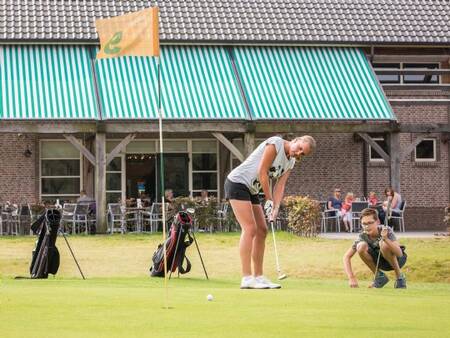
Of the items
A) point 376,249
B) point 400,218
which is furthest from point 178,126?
point 376,249

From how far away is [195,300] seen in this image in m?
10.4

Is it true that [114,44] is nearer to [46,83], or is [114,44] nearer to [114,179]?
[46,83]

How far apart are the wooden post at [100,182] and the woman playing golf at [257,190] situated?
17.2 meters

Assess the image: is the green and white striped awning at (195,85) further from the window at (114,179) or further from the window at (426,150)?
the window at (426,150)

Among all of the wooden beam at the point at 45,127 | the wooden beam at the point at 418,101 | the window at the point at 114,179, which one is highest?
the wooden beam at the point at 418,101

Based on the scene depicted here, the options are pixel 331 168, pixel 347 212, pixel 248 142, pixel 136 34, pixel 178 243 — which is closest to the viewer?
pixel 136 34

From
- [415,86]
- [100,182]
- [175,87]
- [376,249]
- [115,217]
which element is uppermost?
[415,86]

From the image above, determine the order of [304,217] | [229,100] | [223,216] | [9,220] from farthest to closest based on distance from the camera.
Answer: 1. [229,100]
2. [223,216]
3. [9,220]
4. [304,217]

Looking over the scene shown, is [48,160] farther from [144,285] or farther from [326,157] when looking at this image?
[144,285]

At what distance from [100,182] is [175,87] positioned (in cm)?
317

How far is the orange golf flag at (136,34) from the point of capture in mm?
12641

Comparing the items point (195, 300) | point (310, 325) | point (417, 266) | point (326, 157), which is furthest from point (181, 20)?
point (310, 325)

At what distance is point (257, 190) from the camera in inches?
496

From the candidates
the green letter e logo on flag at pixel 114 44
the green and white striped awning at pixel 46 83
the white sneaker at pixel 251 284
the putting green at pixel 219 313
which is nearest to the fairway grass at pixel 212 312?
the putting green at pixel 219 313
